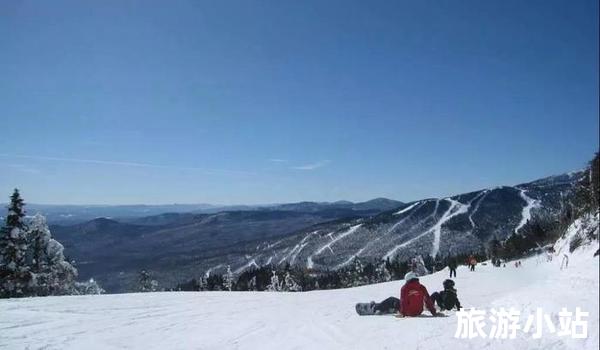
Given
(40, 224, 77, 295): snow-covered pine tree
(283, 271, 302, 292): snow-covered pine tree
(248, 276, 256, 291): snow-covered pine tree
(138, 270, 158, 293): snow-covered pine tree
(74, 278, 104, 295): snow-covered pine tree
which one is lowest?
(248, 276, 256, 291): snow-covered pine tree

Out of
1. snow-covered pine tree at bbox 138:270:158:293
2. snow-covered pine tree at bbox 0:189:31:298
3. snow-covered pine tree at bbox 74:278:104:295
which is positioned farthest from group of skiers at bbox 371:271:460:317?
snow-covered pine tree at bbox 138:270:158:293

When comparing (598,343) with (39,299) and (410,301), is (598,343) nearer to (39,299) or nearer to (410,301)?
(410,301)

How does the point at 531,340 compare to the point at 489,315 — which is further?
the point at 489,315

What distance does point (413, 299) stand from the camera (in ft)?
43.4

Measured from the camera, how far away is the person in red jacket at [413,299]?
42.9 ft

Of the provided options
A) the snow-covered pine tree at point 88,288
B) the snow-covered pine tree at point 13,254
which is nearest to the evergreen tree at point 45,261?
the snow-covered pine tree at point 13,254

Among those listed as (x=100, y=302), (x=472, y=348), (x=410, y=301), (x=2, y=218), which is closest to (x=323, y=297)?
(x=410, y=301)

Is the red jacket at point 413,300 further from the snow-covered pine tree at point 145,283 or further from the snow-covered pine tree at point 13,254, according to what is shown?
the snow-covered pine tree at point 145,283

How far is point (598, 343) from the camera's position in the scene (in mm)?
8758

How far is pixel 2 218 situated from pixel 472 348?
34726 millimetres

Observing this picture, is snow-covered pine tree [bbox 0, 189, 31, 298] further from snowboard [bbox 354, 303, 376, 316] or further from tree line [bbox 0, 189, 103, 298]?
snowboard [bbox 354, 303, 376, 316]

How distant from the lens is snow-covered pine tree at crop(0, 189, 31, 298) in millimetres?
32812

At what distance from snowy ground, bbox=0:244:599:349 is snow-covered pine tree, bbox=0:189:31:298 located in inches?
744

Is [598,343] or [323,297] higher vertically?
[598,343]
